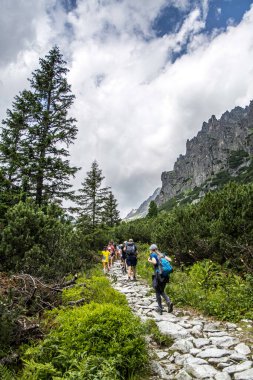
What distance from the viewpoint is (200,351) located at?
5203 millimetres

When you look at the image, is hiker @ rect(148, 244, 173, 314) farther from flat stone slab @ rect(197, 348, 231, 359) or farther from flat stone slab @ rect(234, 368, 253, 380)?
flat stone slab @ rect(234, 368, 253, 380)

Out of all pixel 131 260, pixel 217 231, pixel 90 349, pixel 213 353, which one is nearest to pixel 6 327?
pixel 90 349

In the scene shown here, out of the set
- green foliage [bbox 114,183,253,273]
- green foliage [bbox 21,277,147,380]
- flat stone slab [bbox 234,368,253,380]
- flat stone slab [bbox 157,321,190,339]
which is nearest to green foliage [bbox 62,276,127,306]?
flat stone slab [bbox 157,321,190,339]

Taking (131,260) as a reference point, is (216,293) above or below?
below

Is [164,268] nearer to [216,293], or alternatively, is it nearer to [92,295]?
[216,293]

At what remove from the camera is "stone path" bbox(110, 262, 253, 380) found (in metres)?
4.36

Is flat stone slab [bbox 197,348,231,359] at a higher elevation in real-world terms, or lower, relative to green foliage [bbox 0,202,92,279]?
lower

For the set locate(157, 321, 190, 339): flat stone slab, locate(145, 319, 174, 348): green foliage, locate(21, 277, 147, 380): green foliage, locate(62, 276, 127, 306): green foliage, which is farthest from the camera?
locate(62, 276, 127, 306): green foliage

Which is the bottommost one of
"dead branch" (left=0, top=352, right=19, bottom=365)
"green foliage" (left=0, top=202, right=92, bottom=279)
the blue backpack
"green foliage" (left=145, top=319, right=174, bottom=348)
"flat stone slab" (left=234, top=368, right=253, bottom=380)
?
"flat stone slab" (left=234, top=368, right=253, bottom=380)

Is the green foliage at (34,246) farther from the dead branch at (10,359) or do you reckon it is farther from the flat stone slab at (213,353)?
the flat stone slab at (213,353)

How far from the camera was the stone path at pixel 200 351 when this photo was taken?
4359mm

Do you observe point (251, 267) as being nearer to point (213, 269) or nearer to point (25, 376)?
point (213, 269)

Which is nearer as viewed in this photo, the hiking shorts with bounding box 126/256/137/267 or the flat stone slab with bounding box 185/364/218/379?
the flat stone slab with bounding box 185/364/218/379

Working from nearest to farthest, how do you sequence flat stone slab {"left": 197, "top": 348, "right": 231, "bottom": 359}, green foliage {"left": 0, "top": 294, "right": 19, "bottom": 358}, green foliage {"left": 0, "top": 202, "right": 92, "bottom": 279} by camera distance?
1. green foliage {"left": 0, "top": 294, "right": 19, "bottom": 358}
2. flat stone slab {"left": 197, "top": 348, "right": 231, "bottom": 359}
3. green foliage {"left": 0, "top": 202, "right": 92, "bottom": 279}
